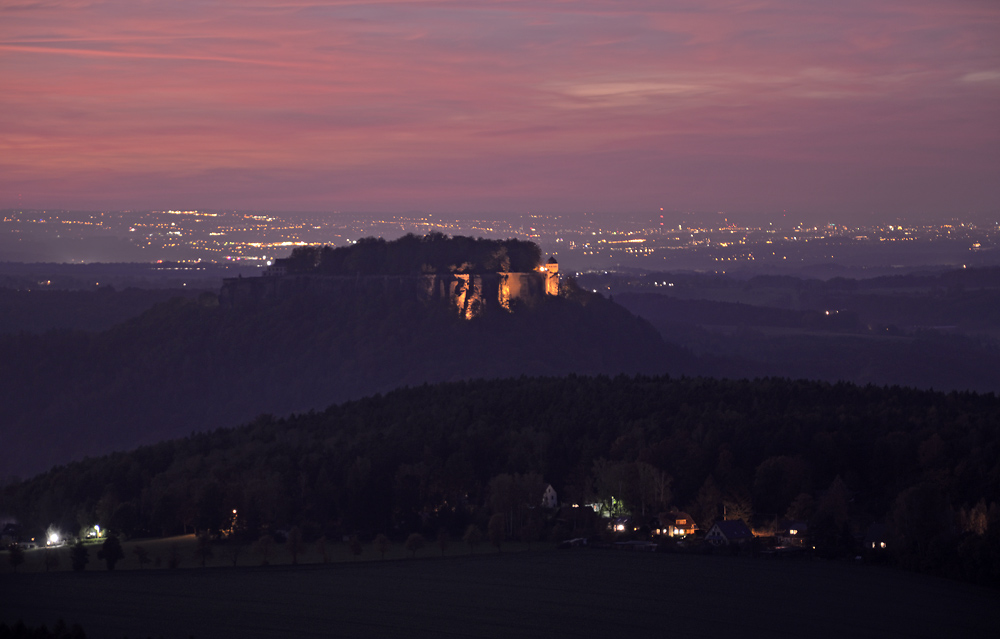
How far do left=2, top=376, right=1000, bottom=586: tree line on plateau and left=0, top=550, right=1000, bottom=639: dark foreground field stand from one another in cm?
475

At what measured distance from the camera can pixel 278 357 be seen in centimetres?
14012

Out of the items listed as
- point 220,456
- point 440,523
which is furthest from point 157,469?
point 440,523

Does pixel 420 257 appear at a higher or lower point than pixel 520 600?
higher

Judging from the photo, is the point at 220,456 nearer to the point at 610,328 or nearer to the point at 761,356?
the point at 610,328

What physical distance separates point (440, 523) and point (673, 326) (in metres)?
123

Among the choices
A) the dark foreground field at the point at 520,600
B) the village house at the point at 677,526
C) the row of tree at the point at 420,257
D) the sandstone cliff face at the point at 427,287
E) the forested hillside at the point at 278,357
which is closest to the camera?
the dark foreground field at the point at 520,600

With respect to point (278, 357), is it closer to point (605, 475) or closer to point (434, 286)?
point (434, 286)

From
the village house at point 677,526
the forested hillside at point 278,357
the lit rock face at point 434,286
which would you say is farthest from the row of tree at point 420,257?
the village house at point 677,526

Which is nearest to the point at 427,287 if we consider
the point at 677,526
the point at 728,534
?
the point at 677,526

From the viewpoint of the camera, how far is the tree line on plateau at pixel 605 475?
55.5 meters

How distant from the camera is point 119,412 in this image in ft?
433

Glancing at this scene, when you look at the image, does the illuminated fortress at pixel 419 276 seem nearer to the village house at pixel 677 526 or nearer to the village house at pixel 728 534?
the village house at pixel 677 526

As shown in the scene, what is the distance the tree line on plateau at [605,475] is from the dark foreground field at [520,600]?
187 inches

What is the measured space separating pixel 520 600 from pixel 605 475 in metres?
18.0
